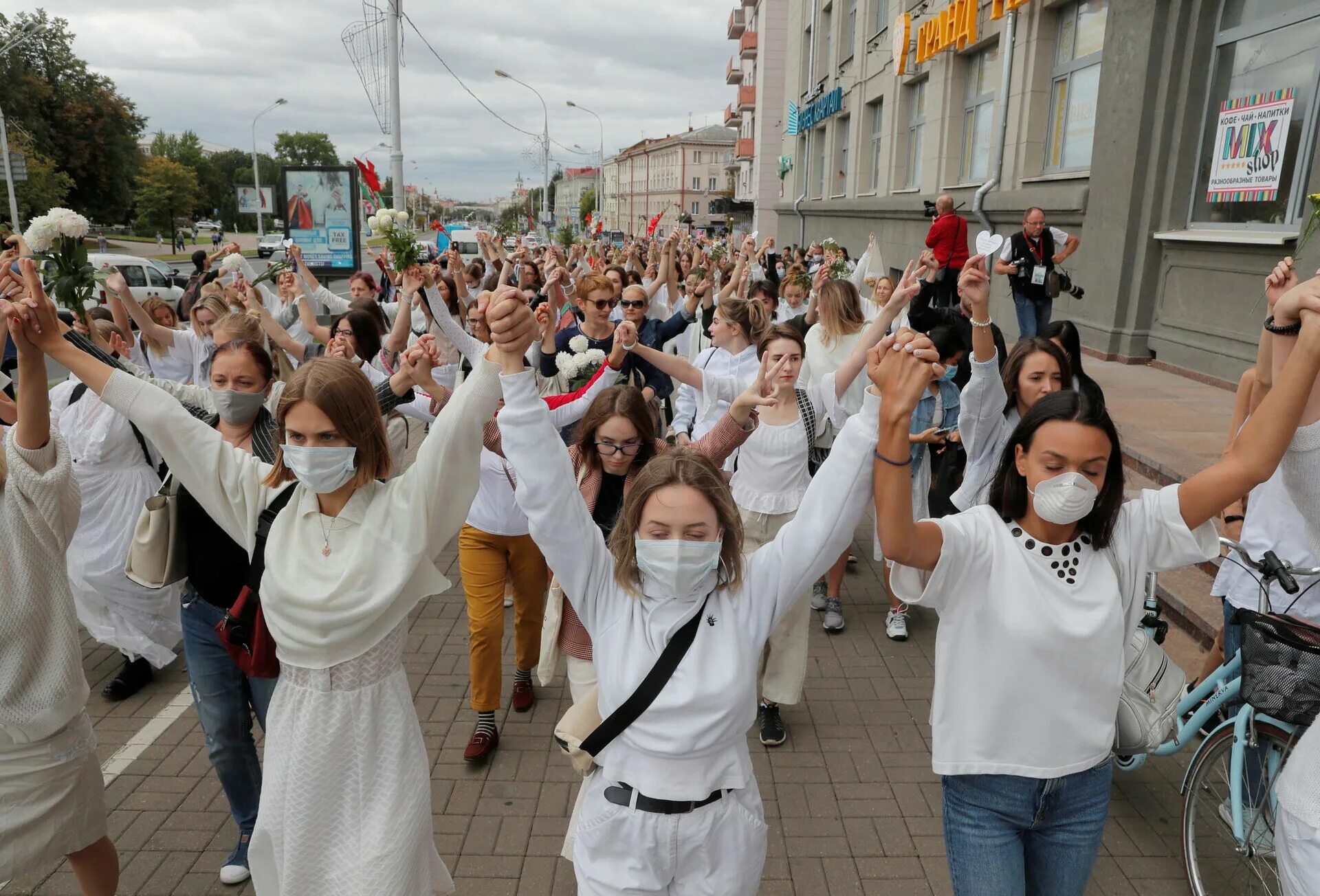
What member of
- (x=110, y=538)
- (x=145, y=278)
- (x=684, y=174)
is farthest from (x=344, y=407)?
(x=684, y=174)

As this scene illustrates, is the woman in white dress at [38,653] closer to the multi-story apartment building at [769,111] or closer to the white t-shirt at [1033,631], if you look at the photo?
the white t-shirt at [1033,631]

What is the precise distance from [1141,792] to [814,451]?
8.05 feet

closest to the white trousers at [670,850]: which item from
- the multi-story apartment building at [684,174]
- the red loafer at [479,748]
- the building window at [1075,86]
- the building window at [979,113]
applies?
the red loafer at [479,748]

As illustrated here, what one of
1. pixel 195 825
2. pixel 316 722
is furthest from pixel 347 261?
pixel 316 722

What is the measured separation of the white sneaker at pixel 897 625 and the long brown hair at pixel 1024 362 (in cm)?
196

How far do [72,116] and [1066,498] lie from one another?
199ft

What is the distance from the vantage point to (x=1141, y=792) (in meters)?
3.80

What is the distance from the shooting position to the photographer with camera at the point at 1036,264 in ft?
31.4

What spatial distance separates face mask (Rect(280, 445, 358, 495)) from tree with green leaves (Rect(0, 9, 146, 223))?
168ft

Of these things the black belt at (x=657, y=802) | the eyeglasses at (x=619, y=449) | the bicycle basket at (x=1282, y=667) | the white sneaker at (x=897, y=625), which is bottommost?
the white sneaker at (x=897, y=625)

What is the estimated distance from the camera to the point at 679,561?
2.10 m

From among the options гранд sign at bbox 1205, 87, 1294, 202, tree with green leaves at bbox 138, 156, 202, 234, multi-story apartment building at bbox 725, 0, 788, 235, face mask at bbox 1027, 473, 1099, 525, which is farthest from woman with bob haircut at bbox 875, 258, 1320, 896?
tree with green leaves at bbox 138, 156, 202, 234

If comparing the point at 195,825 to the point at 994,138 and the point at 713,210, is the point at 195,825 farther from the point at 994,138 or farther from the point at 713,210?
the point at 713,210

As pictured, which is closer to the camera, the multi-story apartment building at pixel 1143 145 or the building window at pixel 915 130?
the multi-story apartment building at pixel 1143 145
